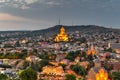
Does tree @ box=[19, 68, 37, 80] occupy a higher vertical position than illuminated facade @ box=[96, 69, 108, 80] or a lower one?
higher

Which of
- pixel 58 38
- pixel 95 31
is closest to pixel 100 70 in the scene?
pixel 58 38

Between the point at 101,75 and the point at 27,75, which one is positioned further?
the point at 101,75

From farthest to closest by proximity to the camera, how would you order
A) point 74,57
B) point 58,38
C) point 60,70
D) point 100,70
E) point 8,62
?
1. point 58,38
2. point 74,57
3. point 8,62
4. point 60,70
5. point 100,70

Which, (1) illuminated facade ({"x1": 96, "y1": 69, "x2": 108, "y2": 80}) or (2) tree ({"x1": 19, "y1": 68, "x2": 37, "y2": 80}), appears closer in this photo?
(2) tree ({"x1": 19, "y1": 68, "x2": 37, "y2": 80})

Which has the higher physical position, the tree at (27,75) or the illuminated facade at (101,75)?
the tree at (27,75)

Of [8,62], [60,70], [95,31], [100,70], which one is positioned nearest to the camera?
[100,70]

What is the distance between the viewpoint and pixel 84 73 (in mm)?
42438

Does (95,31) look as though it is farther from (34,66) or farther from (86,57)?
(34,66)

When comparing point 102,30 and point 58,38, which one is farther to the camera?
point 102,30

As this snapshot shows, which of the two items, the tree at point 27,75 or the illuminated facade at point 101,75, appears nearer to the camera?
the tree at point 27,75

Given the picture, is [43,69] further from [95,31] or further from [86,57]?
[95,31]

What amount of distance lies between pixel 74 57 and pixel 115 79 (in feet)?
89.1

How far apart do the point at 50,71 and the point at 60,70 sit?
1.49 metres

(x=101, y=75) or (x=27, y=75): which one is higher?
(x=27, y=75)
